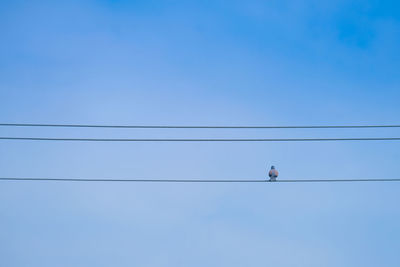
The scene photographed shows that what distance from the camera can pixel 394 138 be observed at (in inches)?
704

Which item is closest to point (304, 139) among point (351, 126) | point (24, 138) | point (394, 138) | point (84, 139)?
point (351, 126)

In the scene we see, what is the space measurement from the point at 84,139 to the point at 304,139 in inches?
278

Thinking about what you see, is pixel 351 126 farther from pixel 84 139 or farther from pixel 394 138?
pixel 84 139

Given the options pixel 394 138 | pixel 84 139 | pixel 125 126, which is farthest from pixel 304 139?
pixel 84 139

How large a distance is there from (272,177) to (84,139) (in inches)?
259

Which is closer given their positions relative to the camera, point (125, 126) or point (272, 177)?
point (125, 126)

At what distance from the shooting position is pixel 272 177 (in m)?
19.3

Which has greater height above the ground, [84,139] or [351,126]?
[351,126]

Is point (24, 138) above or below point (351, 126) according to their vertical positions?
below

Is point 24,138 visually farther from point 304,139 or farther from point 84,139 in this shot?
point 304,139

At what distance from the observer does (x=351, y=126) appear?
17906 millimetres

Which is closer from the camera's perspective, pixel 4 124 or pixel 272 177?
pixel 4 124

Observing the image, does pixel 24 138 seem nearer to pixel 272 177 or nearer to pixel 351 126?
pixel 272 177

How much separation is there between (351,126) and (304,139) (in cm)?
163
